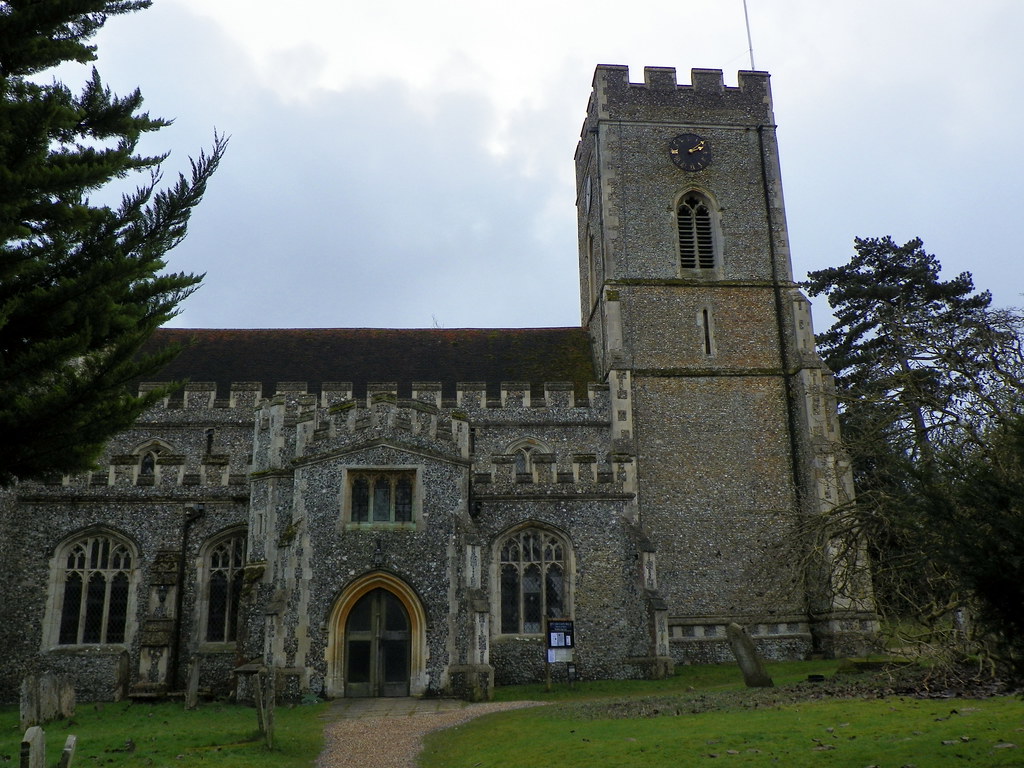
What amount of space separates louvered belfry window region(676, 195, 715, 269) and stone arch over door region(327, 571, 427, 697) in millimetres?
13179

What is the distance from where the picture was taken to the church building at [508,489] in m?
15.9

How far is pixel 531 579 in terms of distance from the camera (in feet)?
58.7

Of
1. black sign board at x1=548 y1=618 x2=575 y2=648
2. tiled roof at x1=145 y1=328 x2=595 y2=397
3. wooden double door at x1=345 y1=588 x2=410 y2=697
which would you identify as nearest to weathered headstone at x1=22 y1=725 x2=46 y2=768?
wooden double door at x1=345 y1=588 x2=410 y2=697

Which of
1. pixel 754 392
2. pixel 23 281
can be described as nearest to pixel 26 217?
pixel 23 281

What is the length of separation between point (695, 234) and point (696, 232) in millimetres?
114

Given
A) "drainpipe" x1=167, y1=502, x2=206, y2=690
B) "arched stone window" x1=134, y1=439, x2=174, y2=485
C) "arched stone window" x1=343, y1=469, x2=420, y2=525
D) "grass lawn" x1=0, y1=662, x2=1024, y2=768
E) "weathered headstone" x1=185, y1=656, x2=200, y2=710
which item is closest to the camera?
"grass lawn" x1=0, y1=662, x2=1024, y2=768

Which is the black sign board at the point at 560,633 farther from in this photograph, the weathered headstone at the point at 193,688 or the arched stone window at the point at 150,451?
the arched stone window at the point at 150,451

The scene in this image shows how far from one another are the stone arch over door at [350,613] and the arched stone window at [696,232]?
13.1m

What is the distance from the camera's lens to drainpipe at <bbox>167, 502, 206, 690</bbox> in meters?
17.5

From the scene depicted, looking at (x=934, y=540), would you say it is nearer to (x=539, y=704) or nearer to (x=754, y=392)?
(x=539, y=704)

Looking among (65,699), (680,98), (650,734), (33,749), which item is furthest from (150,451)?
(680,98)

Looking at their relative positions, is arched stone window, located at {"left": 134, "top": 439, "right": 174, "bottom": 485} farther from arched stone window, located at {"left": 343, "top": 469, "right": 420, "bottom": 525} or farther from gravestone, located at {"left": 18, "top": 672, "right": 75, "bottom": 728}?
gravestone, located at {"left": 18, "top": 672, "right": 75, "bottom": 728}

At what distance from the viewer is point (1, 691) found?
1736cm

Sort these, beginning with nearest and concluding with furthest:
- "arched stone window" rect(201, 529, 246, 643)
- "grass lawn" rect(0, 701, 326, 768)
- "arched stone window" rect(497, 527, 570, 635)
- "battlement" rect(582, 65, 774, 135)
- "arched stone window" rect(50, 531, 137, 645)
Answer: "grass lawn" rect(0, 701, 326, 768)
"arched stone window" rect(497, 527, 570, 635)
"arched stone window" rect(50, 531, 137, 645)
"arched stone window" rect(201, 529, 246, 643)
"battlement" rect(582, 65, 774, 135)
